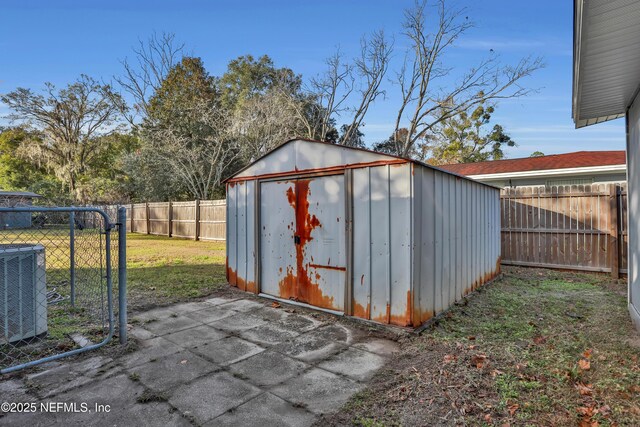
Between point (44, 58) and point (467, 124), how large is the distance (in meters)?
26.4

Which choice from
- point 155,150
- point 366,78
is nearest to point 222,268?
point 155,150

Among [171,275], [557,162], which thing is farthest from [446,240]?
[557,162]

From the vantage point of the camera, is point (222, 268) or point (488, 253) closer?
point (488, 253)

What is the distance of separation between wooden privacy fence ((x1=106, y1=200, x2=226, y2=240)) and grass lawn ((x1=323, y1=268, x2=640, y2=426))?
10554mm

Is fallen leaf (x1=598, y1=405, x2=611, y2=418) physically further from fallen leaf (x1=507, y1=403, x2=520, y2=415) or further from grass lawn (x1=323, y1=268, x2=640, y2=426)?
fallen leaf (x1=507, y1=403, x2=520, y2=415)

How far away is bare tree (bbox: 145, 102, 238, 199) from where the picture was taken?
59.5 ft

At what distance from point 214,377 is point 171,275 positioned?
460 centimetres

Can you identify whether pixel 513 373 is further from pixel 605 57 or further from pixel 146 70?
pixel 146 70

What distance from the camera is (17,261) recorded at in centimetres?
307

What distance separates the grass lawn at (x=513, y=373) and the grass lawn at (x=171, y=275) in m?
3.67

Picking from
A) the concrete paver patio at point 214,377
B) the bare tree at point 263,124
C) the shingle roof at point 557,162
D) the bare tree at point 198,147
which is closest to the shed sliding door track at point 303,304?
the concrete paver patio at point 214,377

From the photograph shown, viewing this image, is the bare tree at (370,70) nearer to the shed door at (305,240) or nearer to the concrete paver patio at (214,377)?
the shed door at (305,240)

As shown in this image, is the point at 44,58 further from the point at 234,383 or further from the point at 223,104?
the point at 234,383

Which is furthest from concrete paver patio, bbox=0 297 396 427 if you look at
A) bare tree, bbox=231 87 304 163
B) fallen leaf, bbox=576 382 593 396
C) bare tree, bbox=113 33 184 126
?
bare tree, bbox=113 33 184 126
